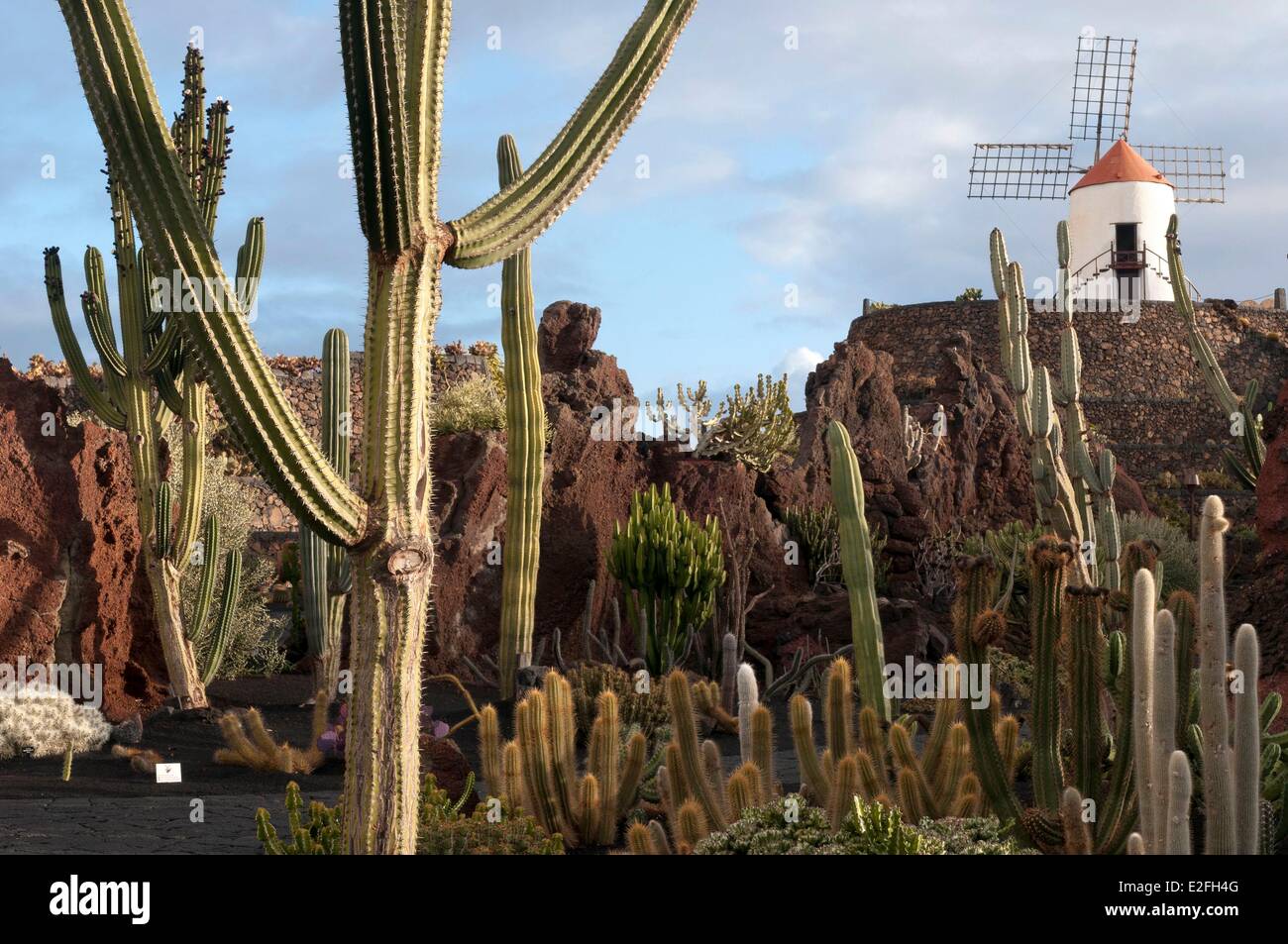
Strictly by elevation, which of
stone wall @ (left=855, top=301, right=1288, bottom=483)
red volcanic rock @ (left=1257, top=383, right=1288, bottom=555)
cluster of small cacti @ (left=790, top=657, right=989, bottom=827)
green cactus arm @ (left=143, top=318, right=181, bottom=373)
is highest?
stone wall @ (left=855, top=301, right=1288, bottom=483)

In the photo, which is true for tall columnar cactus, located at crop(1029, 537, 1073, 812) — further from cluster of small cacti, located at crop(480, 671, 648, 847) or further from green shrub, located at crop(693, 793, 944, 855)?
cluster of small cacti, located at crop(480, 671, 648, 847)

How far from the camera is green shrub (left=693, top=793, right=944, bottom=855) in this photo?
396cm

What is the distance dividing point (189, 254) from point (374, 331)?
447 millimetres

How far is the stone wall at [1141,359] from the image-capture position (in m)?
29.8

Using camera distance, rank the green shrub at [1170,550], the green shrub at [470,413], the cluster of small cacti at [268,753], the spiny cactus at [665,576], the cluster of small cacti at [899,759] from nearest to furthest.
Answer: the cluster of small cacti at [899,759] < the cluster of small cacti at [268,753] < the spiny cactus at [665,576] < the green shrub at [470,413] < the green shrub at [1170,550]

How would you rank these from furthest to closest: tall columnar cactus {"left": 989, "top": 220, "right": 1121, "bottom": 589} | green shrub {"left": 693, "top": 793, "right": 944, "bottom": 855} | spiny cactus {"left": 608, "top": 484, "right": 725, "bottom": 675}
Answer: tall columnar cactus {"left": 989, "top": 220, "right": 1121, "bottom": 589} → spiny cactus {"left": 608, "top": 484, "right": 725, "bottom": 675} → green shrub {"left": 693, "top": 793, "right": 944, "bottom": 855}

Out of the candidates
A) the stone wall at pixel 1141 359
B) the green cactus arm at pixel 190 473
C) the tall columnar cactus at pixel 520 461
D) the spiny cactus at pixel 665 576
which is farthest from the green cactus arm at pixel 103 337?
the stone wall at pixel 1141 359

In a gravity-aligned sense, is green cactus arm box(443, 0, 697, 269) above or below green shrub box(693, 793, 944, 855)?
above

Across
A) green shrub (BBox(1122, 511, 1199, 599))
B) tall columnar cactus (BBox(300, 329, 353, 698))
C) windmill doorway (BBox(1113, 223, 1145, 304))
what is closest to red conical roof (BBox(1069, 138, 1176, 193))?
windmill doorway (BBox(1113, 223, 1145, 304))

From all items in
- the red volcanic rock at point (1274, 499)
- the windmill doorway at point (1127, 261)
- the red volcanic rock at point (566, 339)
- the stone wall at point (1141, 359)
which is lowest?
the red volcanic rock at point (1274, 499)

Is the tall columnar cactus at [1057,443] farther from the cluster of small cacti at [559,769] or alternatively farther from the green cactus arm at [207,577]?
the green cactus arm at [207,577]

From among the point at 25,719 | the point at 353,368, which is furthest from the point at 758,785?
the point at 353,368

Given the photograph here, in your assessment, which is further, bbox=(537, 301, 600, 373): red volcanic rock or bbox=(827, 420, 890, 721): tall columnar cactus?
bbox=(537, 301, 600, 373): red volcanic rock

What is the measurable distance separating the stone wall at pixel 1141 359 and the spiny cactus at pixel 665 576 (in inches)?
778
